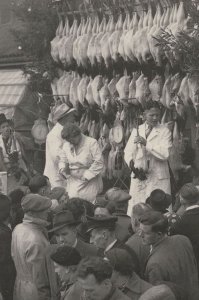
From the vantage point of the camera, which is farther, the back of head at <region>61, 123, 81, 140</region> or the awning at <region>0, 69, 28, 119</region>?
the awning at <region>0, 69, 28, 119</region>

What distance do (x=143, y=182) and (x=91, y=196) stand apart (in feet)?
2.52

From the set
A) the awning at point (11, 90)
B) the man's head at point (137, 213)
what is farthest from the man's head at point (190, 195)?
the awning at point (11, 90)

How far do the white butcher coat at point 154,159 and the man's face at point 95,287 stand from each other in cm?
642

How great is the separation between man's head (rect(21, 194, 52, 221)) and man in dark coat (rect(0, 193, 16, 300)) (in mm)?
397

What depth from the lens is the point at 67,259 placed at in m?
7.82

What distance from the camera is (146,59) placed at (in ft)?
48.4

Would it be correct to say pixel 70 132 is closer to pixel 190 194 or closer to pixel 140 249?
pixel 190 194

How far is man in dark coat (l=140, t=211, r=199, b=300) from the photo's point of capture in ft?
27.5

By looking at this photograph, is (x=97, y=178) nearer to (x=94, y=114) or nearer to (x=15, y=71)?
(x=94, y=114)

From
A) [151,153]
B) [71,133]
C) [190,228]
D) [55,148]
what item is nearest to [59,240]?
[190,228]

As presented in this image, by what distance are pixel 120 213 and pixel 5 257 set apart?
1290 millimetres

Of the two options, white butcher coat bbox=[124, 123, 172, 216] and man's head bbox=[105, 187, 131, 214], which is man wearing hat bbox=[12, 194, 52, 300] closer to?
man's head bbox=[105, 187, 131, 214]

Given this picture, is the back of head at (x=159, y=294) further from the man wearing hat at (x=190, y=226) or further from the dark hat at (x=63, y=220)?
the man wearing hat at (x=190, y=226)

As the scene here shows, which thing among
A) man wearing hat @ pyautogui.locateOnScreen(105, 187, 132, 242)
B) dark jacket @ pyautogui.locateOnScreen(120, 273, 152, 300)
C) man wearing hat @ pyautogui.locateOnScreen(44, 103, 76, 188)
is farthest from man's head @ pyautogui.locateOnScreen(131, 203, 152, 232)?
man wearing hat @ pyautogui.locateOnScreen(44, 103, 76, 188)
